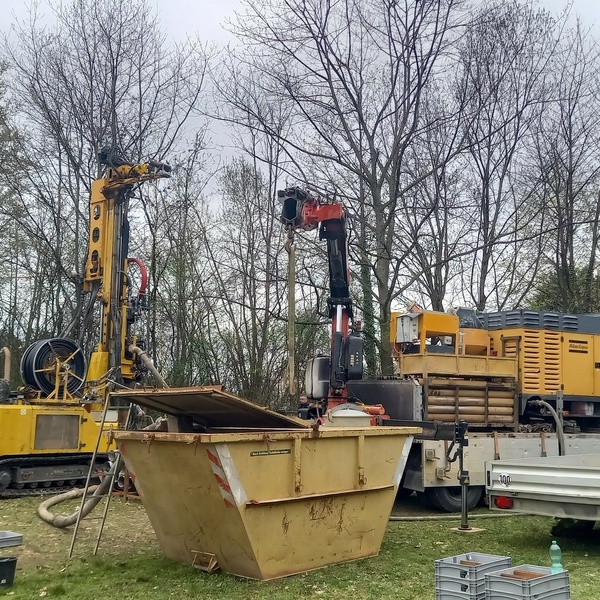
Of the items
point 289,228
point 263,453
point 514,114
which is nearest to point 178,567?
point 263,453

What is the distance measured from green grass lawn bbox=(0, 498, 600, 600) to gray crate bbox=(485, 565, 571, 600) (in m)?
1.45

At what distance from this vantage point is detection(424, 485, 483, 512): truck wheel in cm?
1134

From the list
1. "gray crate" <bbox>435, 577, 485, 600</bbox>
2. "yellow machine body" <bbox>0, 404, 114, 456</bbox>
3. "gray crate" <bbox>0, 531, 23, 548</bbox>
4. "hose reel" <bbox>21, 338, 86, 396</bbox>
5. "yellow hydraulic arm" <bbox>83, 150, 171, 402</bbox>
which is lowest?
"gray crate" <bbox>0, 531, 23, 548</bbox>

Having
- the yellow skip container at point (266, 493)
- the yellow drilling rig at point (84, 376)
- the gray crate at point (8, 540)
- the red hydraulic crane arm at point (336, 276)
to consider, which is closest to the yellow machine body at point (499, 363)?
the red hydraulic crane arm at point (336, 276)

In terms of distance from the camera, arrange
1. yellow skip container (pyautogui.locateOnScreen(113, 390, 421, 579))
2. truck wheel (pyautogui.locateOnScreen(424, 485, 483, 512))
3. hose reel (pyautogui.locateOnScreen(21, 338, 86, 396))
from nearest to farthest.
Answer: yellow skip container (pyautogui.locateOnScreen(113, 390, 421, 579))
truck wheel (pyautogui.locateOnScreen(424, 485, 483, 512))
hose reel (pyautogui.locateOnScreen(21, 338, 86, 396))

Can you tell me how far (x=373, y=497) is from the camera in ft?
24.8

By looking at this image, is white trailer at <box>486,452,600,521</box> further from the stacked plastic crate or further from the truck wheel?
the truck wheel

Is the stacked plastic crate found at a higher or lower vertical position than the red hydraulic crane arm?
lower

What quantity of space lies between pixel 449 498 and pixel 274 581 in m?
5.59

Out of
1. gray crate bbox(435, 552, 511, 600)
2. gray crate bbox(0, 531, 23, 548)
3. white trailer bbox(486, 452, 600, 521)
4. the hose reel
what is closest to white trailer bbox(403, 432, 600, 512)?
white trailer bbox(486, 452, 600, 521)

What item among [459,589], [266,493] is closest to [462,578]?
[459,589]

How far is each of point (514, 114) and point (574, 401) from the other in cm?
906

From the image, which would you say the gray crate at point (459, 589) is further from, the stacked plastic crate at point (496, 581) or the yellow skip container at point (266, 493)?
the yellow skip container at point (266, 493)

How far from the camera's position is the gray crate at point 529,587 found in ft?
14.5
